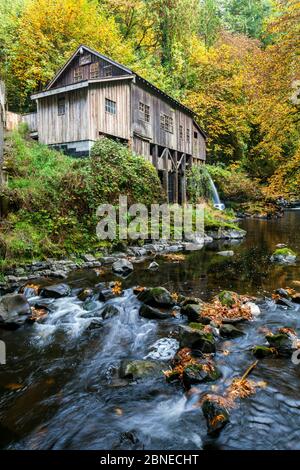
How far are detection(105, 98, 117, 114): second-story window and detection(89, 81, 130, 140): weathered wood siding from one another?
13 centimetres

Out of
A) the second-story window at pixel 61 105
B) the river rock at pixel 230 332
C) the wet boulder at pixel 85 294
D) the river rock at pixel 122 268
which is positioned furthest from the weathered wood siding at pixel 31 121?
the river rock at pixel 230 332

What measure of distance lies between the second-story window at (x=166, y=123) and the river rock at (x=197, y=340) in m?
19.2

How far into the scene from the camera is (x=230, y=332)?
615 centimetres

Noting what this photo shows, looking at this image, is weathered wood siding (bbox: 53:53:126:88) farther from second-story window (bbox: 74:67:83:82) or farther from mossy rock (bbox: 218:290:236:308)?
mossy rock (bbox: 218:290:236:308)

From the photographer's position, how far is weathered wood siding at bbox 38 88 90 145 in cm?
1699

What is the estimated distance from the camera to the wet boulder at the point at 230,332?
616cm

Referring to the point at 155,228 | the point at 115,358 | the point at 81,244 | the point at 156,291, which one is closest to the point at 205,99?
the point at 155,228

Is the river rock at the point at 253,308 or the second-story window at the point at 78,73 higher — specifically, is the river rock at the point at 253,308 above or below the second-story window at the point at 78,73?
below

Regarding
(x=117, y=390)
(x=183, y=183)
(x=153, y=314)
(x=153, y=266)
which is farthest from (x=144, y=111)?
(x=117, y=390)

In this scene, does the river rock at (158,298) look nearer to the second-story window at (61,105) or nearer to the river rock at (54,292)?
the river rock at (54,292)

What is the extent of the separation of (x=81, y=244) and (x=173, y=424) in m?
9.20

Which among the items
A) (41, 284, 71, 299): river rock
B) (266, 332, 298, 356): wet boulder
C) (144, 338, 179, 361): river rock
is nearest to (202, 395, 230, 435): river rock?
(144, 338, 179, 361): river rock

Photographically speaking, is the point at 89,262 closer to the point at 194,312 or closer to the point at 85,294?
the point at 85,294

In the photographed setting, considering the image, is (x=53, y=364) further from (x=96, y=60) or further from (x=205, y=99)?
(x=205, y=99)
